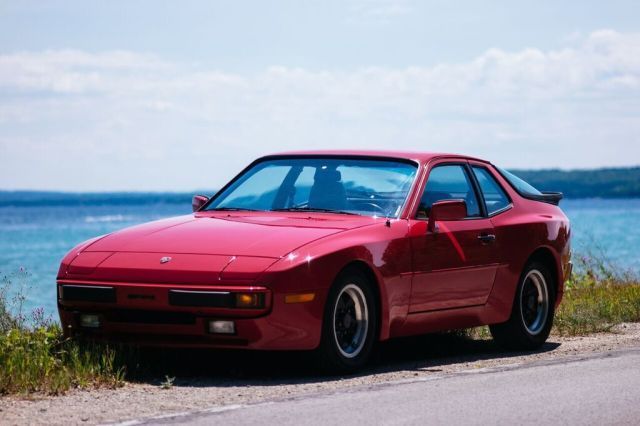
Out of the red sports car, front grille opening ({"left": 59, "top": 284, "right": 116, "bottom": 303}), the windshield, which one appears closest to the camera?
the red sports car

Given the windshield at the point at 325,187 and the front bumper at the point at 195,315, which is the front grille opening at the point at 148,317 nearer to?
the front bumper at the point at 195,315

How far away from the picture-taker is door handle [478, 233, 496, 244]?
→ 10711 mm

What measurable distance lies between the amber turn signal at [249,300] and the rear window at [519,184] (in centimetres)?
360

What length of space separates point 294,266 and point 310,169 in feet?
6.30

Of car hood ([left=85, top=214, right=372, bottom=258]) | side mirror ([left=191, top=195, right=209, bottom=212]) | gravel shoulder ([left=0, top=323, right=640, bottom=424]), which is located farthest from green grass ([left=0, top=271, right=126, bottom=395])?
side mirror ([left=191, top=195, right=209, bottom=212])

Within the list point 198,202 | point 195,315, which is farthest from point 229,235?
point 198,202

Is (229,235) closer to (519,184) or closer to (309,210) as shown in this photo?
(309,210)

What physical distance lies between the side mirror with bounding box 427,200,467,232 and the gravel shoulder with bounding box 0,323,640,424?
107 cm

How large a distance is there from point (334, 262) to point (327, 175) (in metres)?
1.57

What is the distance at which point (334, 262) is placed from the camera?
9016 mm

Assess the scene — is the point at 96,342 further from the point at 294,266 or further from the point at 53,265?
the point at 53,265

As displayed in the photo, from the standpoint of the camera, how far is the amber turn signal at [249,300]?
8.70 m

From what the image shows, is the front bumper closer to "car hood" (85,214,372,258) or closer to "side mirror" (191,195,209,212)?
"car hood" (85,214,372,258)

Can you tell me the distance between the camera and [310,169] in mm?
10586
